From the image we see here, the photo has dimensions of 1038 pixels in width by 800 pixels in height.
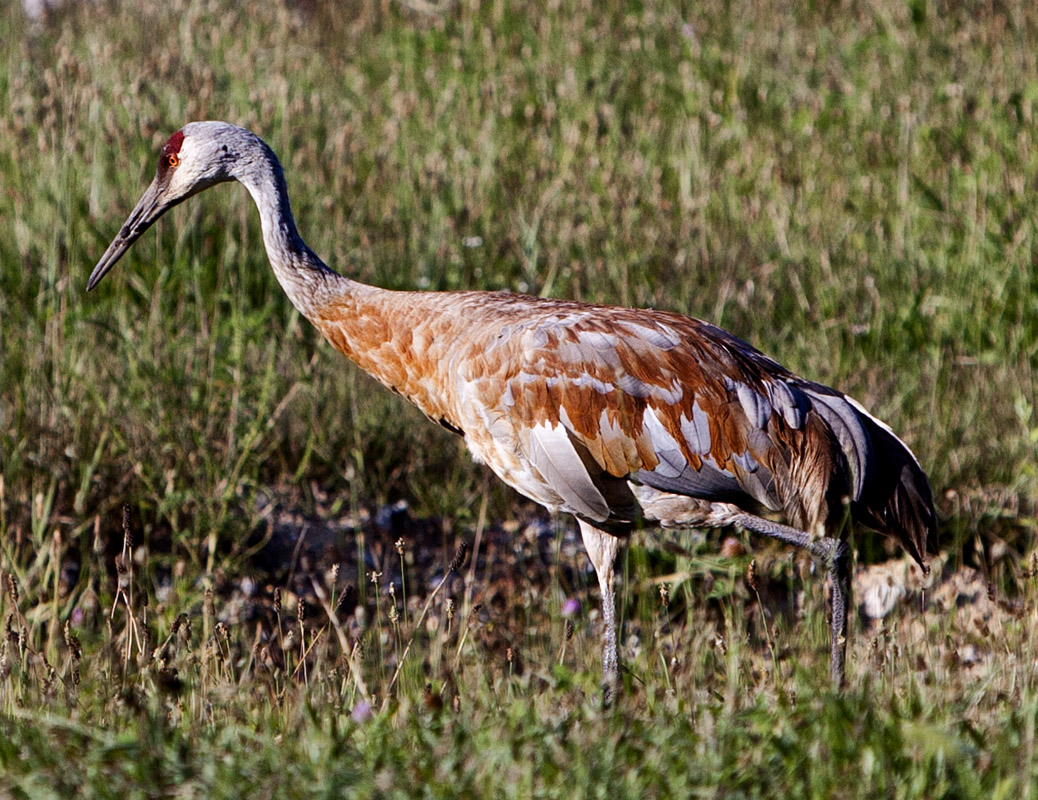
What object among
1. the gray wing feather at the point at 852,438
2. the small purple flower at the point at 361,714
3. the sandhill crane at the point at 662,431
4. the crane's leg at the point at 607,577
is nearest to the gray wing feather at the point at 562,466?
the sandhill crane at the point at 662,431

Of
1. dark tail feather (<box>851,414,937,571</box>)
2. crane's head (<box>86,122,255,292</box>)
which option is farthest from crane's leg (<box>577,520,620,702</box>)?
crane's head (<box>86,122,255,292</box>)

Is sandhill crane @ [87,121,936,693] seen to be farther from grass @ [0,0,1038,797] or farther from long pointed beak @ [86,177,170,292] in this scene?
long pointed beak @ [86,177,170,292]

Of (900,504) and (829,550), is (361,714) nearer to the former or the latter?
(829,550)

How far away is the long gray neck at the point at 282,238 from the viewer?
4.55m

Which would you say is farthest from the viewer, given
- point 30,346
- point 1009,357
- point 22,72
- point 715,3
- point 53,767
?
point 715,3

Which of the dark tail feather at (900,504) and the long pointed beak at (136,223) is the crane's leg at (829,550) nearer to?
the dark tail feather at (900,504)

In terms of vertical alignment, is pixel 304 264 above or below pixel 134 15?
below

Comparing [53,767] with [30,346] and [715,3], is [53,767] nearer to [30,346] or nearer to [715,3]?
[30,346]

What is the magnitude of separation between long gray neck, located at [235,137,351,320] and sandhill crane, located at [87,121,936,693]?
42cm

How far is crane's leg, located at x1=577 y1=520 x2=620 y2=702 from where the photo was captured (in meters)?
4.18

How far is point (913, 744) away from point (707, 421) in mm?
1562

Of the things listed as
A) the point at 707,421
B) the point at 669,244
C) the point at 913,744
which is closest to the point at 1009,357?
the point at 669,244

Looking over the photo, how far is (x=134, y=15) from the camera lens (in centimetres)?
972

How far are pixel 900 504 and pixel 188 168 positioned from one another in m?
2.63
